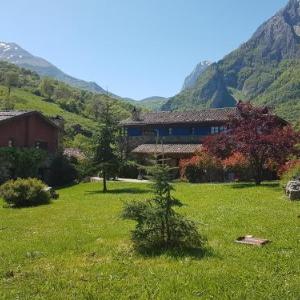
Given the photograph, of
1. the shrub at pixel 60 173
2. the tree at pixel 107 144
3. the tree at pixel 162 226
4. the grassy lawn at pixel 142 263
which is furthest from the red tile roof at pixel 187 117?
the tree at pixel 162 226

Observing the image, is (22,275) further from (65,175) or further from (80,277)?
(65,175)

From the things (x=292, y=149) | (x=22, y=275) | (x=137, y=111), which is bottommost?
(x=22, y=275)

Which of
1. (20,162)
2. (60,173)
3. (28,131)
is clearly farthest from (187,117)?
(20,162)

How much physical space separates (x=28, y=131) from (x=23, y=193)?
2407cm

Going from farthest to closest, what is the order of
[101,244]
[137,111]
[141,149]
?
[137,111], [141,149], [101,244]

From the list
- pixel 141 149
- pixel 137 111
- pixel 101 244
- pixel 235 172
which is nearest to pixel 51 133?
pixel 141 149

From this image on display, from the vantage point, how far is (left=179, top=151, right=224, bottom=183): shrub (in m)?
48.6

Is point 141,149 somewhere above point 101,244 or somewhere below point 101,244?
A: above

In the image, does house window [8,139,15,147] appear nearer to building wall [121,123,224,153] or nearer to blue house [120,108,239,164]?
blue house [120,108,239,164]

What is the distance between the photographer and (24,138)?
54.0m

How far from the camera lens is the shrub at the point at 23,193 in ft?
A: 102

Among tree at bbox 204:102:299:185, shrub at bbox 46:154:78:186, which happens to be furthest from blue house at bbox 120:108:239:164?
tree at bbox 204:102:299:185

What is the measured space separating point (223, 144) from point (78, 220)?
66.3 ft

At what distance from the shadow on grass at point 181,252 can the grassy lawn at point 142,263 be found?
0.11 meters
